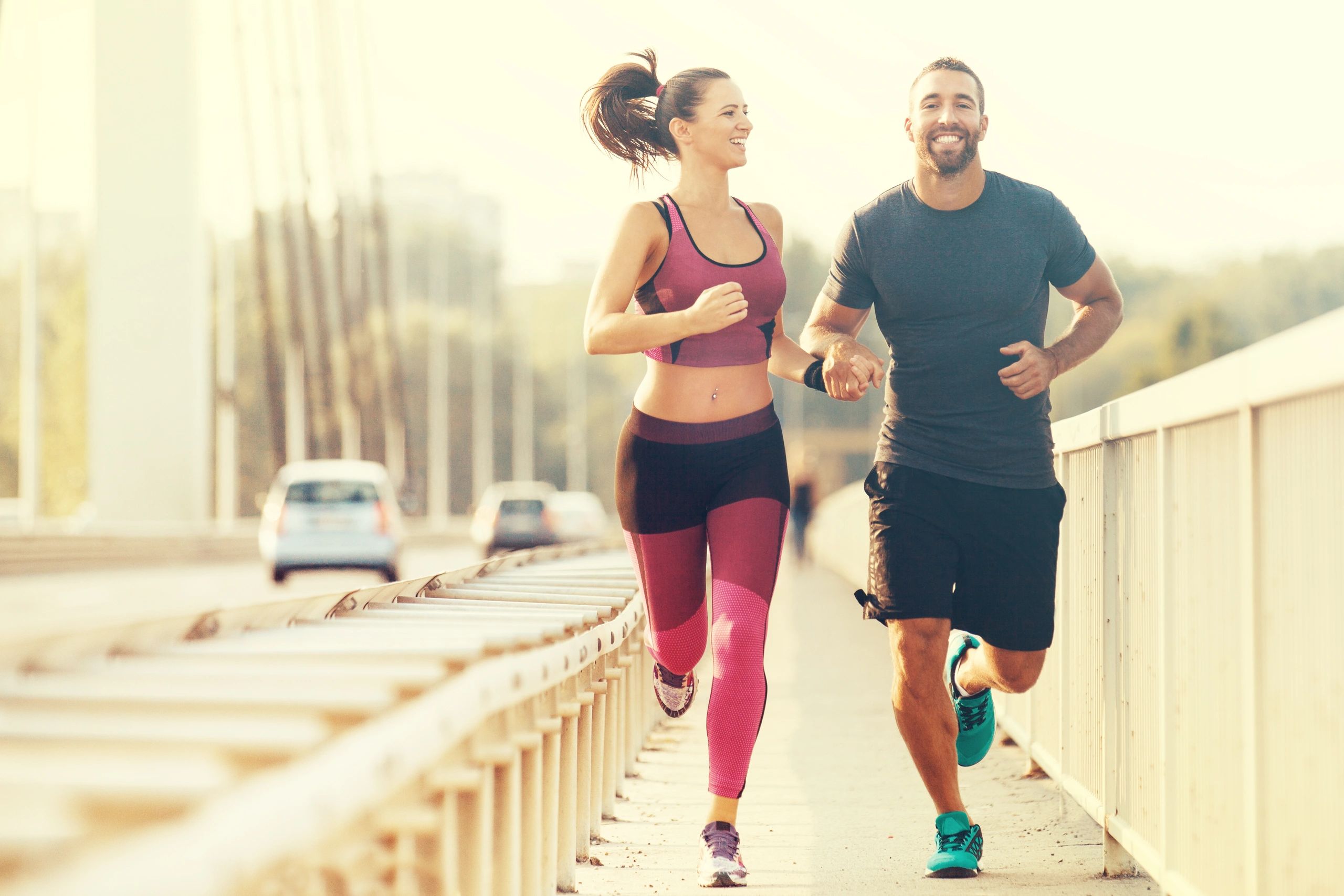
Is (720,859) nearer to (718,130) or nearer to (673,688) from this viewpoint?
(673,688)

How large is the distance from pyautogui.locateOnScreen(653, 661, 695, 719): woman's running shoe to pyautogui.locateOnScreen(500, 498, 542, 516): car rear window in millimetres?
33069

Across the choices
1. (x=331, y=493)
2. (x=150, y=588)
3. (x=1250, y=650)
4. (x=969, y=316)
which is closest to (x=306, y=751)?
(x=1250, y=650)

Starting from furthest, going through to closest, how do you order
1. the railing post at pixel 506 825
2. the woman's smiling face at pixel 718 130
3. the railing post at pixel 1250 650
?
the woman's smiling face at pixel 718 130 → the railing post at pixel 506 825 → the railing post at pixel 1250 650

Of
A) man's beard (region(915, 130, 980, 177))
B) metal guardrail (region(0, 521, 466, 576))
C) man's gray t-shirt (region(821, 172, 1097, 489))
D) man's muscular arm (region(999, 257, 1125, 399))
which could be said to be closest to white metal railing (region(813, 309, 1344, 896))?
man's muscular arm (region(999, 257, 1125, 399))

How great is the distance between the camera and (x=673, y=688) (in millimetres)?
5293

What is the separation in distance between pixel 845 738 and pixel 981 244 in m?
4.13

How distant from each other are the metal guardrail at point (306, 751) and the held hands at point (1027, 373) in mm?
1206

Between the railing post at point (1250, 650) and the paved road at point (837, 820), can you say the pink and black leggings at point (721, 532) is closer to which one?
the paved road at point (837, 820)

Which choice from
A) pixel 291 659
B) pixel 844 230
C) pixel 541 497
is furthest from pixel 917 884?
pixel 541 497

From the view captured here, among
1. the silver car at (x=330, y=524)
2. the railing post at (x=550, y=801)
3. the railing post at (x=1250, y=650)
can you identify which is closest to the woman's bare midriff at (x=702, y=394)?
the railing post at (x=550, y=801)

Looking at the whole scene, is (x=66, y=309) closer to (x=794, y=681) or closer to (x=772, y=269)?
(x=794, y=681)

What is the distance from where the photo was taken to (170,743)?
2025 millimetres

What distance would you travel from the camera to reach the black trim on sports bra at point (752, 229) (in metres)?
4.91

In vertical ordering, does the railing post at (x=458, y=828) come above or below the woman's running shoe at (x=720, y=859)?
above
